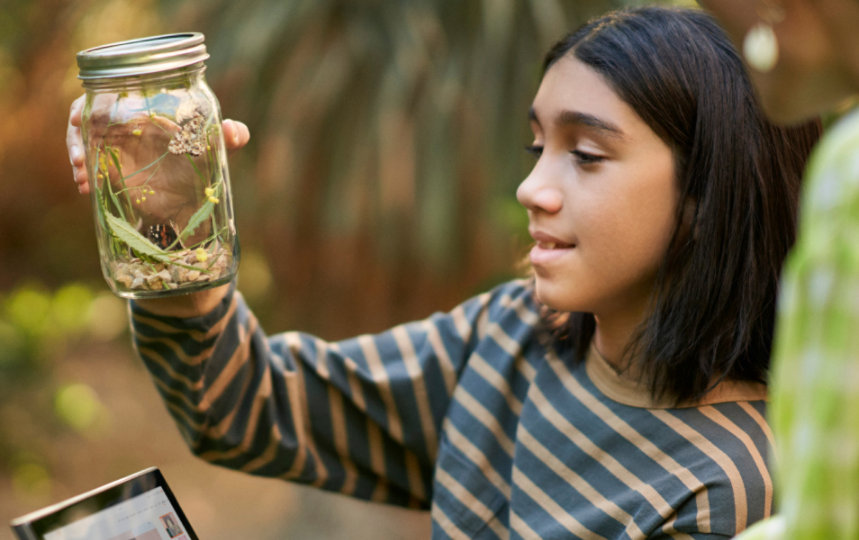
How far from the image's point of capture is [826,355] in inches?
15.5

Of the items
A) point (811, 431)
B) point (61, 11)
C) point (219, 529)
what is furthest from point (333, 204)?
point (811, 431)

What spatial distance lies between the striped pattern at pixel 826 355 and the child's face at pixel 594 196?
0.59 meters

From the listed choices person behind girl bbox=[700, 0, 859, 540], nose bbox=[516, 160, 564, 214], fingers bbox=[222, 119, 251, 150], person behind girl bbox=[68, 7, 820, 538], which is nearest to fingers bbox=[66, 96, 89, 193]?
person behind girl bbox=[68, 7, 820, 538]

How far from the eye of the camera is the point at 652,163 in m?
1.01

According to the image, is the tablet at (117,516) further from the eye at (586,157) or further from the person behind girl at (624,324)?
the eye at (586,157)

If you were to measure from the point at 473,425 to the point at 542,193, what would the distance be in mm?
345

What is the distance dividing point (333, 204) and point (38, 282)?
1199 millimetres

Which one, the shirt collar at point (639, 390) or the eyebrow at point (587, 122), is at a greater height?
the eyebrow at point (587, 122)

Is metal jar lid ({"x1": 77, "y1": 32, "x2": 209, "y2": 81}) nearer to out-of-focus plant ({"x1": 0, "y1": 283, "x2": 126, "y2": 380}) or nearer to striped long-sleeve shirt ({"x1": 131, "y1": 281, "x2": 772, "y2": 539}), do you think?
striped long-sleeve shirt ({"x1": 131, "y1": 281, "x2": 772, "y2": 539})

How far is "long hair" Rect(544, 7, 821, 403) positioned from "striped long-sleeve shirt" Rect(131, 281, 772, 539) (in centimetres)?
5

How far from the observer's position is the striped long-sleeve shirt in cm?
99

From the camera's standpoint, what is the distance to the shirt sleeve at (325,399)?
1.14 metres

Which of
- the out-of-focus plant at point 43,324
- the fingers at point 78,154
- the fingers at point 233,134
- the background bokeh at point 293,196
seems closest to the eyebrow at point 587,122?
the fingers at point 233,134

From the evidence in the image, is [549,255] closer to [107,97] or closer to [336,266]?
[107,97]
